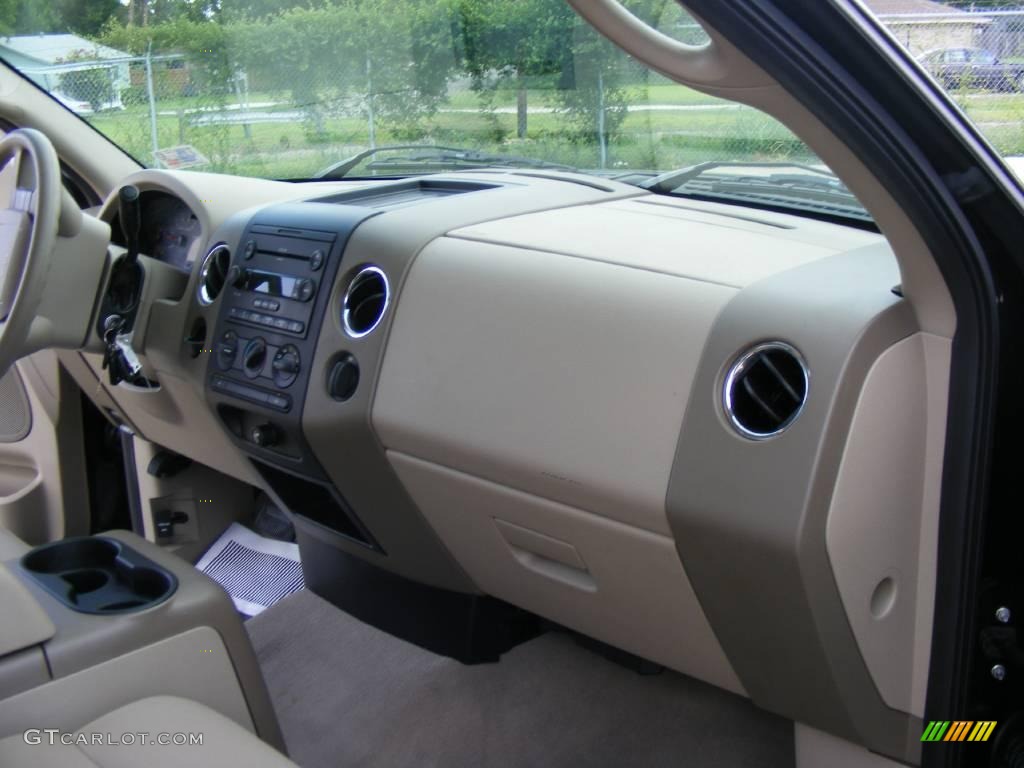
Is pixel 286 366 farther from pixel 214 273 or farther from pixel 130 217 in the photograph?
pixel 130 217

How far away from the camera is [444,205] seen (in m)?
2.14

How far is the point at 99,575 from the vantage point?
6.94 feet

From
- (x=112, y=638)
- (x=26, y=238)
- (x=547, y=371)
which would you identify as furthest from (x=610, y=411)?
(x=26, y=238)

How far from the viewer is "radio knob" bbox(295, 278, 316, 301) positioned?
7.00 feet

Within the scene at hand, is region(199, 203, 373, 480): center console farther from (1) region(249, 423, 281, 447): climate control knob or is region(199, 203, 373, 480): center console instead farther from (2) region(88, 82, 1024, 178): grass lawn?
(2) region(88, 82, 1024, 178): grass lawn

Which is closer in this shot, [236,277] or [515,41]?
[236,277]

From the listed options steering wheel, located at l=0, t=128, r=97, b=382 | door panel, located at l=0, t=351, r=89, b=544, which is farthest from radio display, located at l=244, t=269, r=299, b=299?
door panel, located at l=0, t=351, r=89, b=544

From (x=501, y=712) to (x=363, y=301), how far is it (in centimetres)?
103

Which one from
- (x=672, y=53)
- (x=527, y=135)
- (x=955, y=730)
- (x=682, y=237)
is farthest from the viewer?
(x=527, y=135)

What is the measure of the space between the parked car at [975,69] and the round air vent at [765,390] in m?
0.40

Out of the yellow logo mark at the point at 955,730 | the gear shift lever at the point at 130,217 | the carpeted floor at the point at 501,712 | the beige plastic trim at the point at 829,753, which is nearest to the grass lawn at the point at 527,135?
the gear shift lever at the point at 130,217

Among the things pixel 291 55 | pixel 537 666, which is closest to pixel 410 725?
pixel 537 666

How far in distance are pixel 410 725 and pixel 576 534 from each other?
0.98 m

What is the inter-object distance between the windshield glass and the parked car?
54 centimetres
